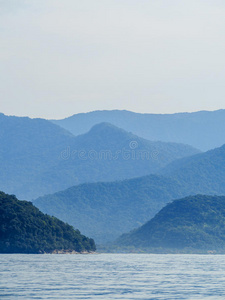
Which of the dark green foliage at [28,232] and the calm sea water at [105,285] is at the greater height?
the dark green foliage at [28,232]

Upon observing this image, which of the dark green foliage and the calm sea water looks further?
the dark green foliage

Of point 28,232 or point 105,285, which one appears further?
point 28,232

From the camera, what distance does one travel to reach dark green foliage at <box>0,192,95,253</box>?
170125 mm

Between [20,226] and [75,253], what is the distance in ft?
89.8

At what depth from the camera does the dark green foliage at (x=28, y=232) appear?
558 ft

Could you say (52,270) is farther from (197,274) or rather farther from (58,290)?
(58,290)

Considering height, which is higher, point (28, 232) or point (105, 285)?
point (28, 232)

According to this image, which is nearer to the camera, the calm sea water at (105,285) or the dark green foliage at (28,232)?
the calm sea water at (105,285)

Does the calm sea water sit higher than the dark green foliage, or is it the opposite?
the dark green foliage

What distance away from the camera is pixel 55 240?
7402 inches

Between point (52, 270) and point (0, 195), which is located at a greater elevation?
point (0, 195)

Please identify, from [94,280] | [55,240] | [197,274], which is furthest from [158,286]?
[55,240]

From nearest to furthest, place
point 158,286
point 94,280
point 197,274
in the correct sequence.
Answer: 1. point 158,286
2. point 94,280
3. point 197,274

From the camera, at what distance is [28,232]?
176375mm
